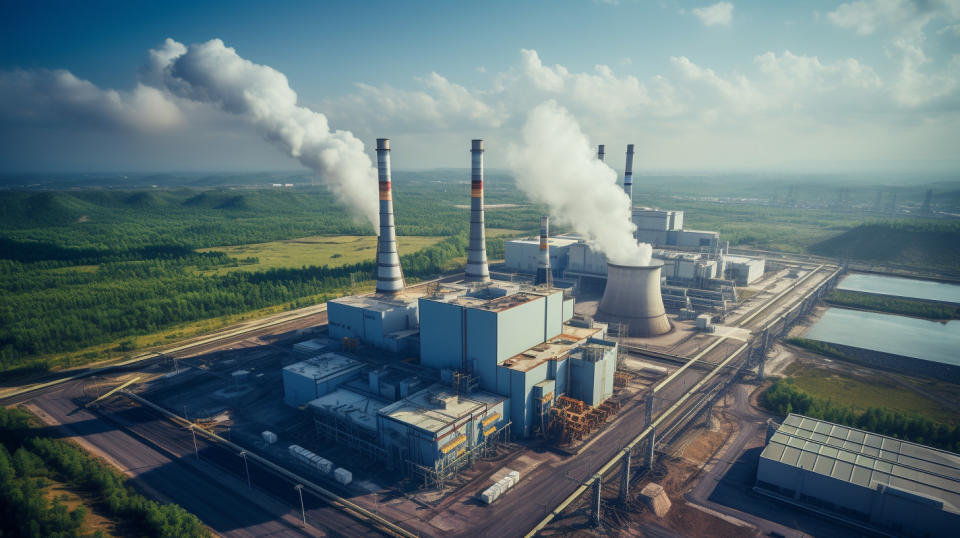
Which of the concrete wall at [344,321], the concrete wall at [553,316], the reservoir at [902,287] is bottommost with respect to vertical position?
the reservoir at [902,287]

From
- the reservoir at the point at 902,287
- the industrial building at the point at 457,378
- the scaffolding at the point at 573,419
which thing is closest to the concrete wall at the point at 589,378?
the industrial building at the point at 457,378

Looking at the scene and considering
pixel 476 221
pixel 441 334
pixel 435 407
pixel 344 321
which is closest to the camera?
pixel 435 407

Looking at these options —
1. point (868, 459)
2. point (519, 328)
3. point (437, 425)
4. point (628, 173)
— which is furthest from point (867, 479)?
point (628, 173)

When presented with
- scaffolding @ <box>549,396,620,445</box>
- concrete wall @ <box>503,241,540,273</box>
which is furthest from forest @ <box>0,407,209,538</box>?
concrete wall @ <box>503,241,540,273</box>

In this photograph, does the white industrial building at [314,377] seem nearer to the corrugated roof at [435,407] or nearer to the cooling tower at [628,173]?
the corrugated roof at [435,407]

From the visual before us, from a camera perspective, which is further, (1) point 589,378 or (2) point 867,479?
(1) point 589,378

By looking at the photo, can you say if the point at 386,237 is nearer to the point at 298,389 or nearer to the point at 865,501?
the point at 298,389
